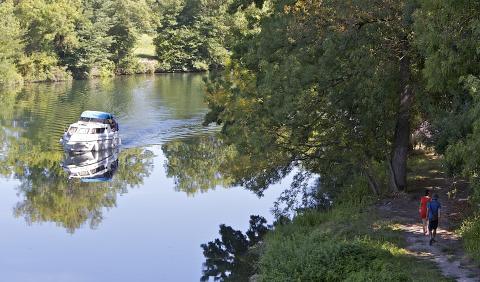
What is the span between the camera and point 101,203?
31.2 metres

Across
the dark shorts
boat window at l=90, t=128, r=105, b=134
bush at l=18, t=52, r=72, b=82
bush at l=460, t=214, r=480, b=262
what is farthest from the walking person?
bush at l=18, t=52, r=72, b=82

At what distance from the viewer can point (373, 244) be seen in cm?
1680

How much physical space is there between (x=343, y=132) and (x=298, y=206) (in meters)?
5.16

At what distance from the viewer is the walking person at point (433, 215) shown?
1672cm

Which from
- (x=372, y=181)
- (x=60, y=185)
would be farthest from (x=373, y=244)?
(x=60, y=185)

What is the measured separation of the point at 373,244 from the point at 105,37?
78.8 metres

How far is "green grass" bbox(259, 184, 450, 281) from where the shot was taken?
1373 centimetres

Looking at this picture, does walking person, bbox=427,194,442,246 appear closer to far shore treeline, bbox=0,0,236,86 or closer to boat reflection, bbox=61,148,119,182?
boat reflection, bbox=61,148,119,182

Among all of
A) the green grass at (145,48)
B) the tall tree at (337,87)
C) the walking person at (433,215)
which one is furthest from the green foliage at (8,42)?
the walking person at (433,215)

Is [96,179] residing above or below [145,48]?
below

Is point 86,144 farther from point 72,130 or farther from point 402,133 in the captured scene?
point 402,133

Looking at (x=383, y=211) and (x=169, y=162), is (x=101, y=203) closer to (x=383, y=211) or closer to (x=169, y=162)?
(x=169, y=162)

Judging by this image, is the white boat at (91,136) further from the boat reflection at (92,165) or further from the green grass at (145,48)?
the green grass at (145,48)

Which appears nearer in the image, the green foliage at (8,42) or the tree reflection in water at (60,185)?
the tree reflection in water at (60,185)
